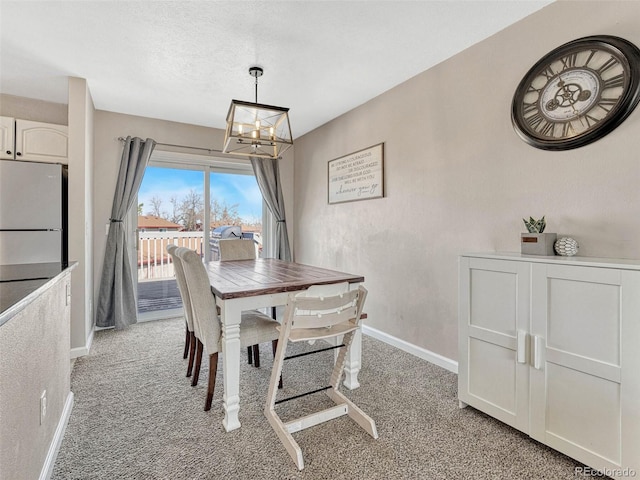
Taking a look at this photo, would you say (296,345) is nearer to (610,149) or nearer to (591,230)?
(591,230)

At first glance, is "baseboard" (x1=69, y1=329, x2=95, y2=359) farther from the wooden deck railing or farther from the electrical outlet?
the electrical outlet

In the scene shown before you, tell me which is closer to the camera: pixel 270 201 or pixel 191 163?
pixel 191 163

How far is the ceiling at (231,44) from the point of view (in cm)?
200

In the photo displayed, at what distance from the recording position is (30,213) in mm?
2752

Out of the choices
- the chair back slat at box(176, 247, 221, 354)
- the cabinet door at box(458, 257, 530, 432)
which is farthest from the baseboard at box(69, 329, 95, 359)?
the cabinet door at box(458, 257, 530, 432)

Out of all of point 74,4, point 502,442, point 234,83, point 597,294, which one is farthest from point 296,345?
point 74,4

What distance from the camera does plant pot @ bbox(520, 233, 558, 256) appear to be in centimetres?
178

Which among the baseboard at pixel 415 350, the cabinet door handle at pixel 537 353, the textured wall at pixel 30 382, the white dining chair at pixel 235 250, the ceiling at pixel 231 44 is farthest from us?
the white dining chair at pixel 235 250

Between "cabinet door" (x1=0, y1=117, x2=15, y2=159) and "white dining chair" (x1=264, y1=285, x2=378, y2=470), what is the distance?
131 inches

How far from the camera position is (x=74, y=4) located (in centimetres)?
197

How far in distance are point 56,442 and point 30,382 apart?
24.7 inches

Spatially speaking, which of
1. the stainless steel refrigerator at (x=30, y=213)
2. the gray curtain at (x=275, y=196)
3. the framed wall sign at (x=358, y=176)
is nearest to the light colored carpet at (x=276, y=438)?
the stainless steel refrigerator at (x=30, y=213)

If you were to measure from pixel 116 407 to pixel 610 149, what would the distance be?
3309 mm

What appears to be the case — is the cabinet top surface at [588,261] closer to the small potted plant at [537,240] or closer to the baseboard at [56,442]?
the small potted plant at [537,240]
